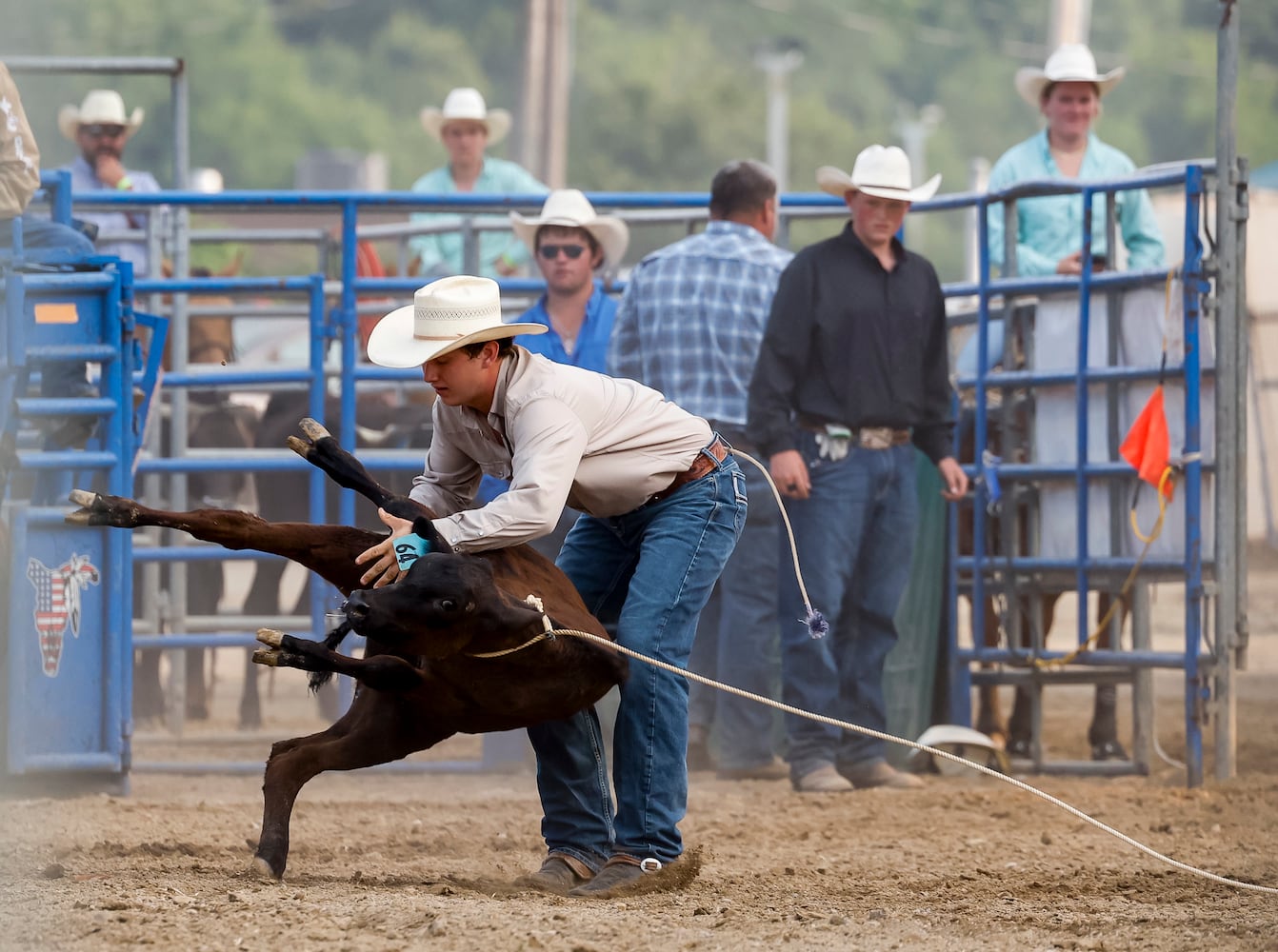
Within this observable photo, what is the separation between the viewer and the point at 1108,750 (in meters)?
8.14

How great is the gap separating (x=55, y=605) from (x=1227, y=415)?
14.6 feet

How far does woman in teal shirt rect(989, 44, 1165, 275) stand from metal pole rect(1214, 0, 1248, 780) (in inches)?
21.3

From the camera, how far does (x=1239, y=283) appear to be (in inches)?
293

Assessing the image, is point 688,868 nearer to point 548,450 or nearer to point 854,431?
point 548,450

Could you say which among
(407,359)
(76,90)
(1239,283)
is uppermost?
(76,90)

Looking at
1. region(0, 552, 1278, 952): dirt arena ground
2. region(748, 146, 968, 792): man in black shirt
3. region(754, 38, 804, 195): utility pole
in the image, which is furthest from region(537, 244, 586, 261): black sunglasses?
region(754, 38, 804, 195): utility pole

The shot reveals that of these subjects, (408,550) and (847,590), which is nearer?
(408,550)

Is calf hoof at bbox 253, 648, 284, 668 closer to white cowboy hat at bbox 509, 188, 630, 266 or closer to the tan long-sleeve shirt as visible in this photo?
the tan long-sleeve shirt

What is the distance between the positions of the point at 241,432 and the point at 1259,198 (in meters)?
16.3

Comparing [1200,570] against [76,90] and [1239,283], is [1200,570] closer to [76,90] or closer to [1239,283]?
[1239,283]

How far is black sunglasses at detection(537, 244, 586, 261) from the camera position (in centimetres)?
779

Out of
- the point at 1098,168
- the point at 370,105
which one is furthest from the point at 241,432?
the point at 370,105

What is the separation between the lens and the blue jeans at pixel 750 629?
7637 millimetres

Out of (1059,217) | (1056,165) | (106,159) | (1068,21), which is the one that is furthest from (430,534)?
(1068,21)
